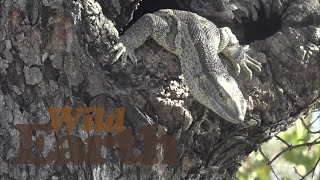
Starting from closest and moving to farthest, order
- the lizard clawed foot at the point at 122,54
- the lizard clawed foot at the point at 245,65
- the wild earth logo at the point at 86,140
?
the wild earth logo at the point at 86,140 → the lizard clawed foot at the point at 122,54 → the lizard clawed foot at the point at 245,65

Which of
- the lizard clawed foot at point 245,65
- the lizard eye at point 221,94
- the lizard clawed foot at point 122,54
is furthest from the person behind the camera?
the lizard eye at point 221,94

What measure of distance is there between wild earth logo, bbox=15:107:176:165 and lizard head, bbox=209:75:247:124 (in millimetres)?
399

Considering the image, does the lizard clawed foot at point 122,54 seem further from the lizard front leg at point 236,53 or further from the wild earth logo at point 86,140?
the lizard front leg at point 236,53

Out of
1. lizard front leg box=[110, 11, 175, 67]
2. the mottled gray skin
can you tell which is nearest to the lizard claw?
the mottled gray skin

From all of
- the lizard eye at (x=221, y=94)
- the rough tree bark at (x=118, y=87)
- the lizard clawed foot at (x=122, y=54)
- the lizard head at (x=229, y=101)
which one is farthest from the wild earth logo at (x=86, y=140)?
the lizard eye at (x=221, y=94)

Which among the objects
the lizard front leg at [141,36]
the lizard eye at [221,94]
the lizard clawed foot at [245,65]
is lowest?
the lizard eye at [221,94]

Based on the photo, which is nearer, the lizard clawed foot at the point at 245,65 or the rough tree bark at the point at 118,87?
the rough tree bark at the point at 118,87

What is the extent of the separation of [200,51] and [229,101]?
41 centimetres

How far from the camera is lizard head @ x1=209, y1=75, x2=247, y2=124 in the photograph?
9.35 ft

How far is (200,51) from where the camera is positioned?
325 cm

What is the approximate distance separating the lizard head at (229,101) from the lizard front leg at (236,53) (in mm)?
83

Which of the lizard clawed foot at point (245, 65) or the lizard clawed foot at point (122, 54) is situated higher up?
the lizard clawed foot at point (122, 54)

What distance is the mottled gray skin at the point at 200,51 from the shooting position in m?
2.87

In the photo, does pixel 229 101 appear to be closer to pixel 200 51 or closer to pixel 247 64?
pixel 247 64
